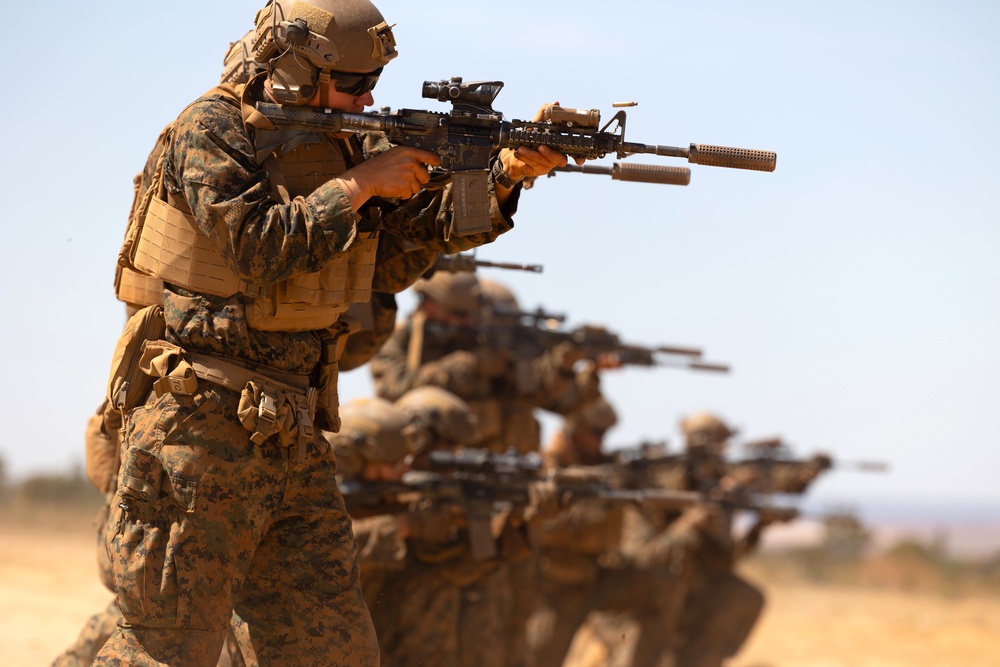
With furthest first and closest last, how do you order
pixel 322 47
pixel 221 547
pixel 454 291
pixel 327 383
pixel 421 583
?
pixel 454 291
pixel 421 583
pixel 327 383
pixel 322 47
pixel 221 547

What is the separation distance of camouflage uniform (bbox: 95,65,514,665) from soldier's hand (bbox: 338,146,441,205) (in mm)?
67

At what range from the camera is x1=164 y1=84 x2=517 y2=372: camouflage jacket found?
458 cm

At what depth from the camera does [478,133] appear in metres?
4.84

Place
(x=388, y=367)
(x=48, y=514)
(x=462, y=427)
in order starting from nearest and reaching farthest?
(x=462, y=427) → (x=388, y=367) → (x=48, y=514)

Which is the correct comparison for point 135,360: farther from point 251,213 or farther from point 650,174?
point 650,174

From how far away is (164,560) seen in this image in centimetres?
466

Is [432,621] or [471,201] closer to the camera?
[471,201]

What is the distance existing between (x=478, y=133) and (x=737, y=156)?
87 cm

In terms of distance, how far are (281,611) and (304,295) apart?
1086 mm

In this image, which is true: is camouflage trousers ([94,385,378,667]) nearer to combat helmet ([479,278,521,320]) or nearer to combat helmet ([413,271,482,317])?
combat helmet ([413,271,482,317])

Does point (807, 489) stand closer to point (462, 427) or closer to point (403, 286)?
point (462, 427)

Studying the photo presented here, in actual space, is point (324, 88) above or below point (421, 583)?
above

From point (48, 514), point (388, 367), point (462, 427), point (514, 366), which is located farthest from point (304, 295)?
point (48, 514)

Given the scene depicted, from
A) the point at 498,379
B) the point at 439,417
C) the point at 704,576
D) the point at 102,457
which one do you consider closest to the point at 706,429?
the point at 704,576
